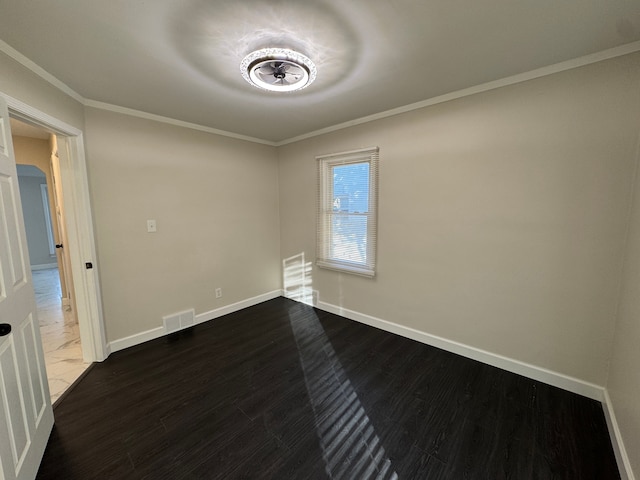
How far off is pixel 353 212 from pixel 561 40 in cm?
211

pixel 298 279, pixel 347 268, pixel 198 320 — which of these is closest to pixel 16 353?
pixel 198 320

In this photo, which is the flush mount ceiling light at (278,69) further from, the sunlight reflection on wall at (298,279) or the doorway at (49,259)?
the sunlight reflection on wall at (298,279)

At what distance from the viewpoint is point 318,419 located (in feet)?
5.80

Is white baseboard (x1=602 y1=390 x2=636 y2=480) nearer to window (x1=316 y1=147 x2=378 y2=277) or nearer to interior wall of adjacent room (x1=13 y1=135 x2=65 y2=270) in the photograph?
window (x1=316 y1=147 x2=378 y2=277)

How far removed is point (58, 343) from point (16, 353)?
192 cm

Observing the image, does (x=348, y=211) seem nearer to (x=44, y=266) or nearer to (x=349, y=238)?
(x=349, y=238)

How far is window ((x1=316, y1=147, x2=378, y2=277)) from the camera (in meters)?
3.01

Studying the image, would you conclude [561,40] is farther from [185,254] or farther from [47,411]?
[47,411]

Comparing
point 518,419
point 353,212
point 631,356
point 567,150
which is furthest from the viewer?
point 353,212

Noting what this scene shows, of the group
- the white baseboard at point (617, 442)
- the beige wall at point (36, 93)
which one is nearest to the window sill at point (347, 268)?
the white baseboard at point (617, 442)

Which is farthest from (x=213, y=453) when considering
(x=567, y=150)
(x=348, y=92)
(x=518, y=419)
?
(x=567, y=150)

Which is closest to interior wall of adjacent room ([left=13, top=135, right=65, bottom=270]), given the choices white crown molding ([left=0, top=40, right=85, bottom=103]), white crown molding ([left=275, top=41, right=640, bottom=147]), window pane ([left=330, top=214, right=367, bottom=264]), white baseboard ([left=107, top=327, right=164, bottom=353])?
white crown molding ([left=0, top=40, right=85, bottom=103])

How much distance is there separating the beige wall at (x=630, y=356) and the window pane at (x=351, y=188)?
204 cm

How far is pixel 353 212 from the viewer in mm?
3195
